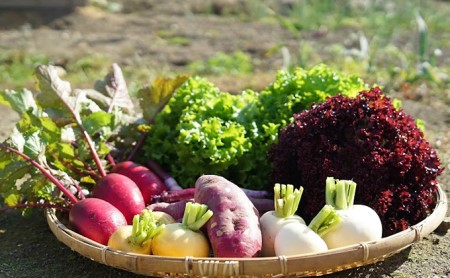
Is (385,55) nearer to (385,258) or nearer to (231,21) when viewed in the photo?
(231,21)

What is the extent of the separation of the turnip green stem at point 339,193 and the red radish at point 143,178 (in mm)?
1127

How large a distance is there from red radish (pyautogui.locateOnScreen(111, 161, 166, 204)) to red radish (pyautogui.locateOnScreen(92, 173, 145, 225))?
0.40ft

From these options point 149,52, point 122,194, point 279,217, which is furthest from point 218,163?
point 149,52

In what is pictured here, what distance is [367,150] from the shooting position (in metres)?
3.84

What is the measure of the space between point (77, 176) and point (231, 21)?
730 centimetres

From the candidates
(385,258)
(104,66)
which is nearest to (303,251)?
(385,258)

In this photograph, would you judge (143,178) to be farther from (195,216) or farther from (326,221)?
(326,221)

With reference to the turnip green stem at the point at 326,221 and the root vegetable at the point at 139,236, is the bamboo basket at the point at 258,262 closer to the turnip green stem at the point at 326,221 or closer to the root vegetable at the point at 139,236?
the root vegetable at the point at 139,236

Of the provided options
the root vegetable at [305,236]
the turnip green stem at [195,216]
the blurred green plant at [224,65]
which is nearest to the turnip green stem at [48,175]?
the turnip green stem at [195,216]

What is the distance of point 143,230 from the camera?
3457 mm

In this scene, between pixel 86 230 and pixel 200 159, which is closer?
pixel 86 230

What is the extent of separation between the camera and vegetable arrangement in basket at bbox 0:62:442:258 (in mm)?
3512

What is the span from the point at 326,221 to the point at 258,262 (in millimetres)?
467

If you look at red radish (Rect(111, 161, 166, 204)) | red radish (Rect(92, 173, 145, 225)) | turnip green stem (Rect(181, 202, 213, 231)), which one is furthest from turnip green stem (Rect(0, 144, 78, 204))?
turnip green stem (Rect(181, 202, 213, 231))
